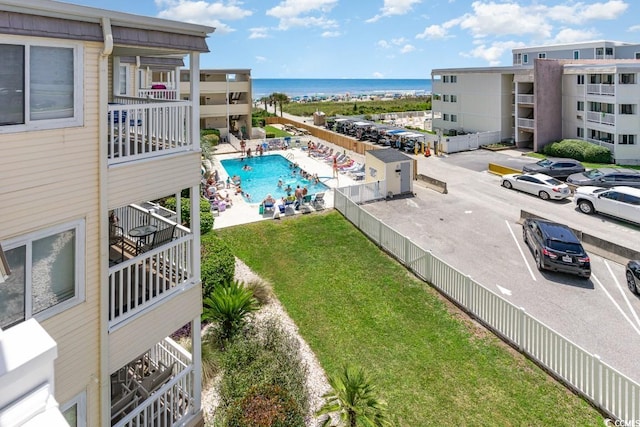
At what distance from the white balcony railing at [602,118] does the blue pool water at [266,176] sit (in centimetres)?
2744

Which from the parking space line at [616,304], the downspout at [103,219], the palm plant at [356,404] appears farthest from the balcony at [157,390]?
the parking space line at [616,304]

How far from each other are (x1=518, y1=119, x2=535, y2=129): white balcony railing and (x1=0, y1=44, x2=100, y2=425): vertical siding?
149 feet

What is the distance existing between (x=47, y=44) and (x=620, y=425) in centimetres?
1383

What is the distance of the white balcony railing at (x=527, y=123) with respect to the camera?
4322 cm

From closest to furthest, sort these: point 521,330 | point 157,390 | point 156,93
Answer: point 157,390, point 521,330, point 156,93

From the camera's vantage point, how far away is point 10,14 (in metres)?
5.34

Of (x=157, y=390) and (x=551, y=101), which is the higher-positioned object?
(x=551, y=101)

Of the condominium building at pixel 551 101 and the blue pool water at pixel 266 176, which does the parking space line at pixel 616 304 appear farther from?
the condominium building at pixel 551 101

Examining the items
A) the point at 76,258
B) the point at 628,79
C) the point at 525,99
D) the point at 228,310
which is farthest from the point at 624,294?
the point at 525,99

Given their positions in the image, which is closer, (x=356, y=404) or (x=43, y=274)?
(x=43, y=274)

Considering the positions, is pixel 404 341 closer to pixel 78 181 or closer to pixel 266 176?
pixel 78 181

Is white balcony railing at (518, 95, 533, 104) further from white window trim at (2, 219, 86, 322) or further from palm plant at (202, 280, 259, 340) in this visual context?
white window trim at (2, 219, 86, 322)

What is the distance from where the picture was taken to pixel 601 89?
127 ft

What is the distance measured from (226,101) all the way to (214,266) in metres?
42.4
